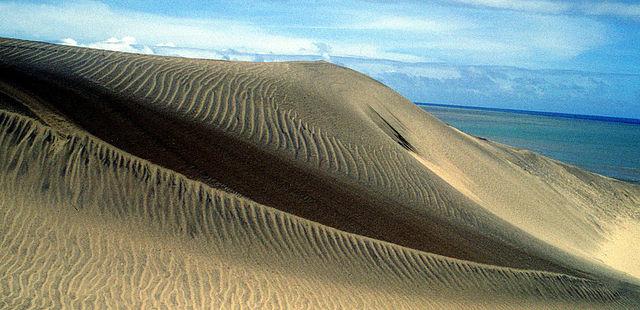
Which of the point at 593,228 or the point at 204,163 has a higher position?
the point at 593,228

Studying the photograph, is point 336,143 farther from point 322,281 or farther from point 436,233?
point 322,281

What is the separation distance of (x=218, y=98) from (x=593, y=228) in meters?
13.5

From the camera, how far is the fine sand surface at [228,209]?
365 inches

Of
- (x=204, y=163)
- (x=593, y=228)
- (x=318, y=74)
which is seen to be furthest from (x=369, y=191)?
(x=593, y=228)

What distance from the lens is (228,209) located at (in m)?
11.2

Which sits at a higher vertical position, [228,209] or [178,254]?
[228,209]

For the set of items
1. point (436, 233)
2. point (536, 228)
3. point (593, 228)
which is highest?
point (593, 228)

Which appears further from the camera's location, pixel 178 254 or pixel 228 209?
pixel 228 209

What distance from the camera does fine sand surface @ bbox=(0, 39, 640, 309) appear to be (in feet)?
30.5

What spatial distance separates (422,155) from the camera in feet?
61.5

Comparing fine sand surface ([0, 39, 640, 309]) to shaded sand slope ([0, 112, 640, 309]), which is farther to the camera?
fine sand surface ([0, 39, 640, 309])

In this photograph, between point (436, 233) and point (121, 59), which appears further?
point (121, 59)

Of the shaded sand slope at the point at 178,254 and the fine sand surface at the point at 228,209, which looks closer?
the shaded sand slope at the point at 178,254

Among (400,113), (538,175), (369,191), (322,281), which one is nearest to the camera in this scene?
(322,281)
